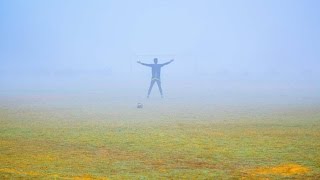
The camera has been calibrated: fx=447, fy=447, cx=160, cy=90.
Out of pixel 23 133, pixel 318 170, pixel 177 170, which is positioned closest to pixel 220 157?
pixel 177 170

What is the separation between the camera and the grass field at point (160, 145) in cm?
968

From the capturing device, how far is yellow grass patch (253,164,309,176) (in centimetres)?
947

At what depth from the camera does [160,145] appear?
12.4 m

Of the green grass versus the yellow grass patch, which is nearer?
the yellow grass patch

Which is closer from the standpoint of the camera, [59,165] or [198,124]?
[59,165]

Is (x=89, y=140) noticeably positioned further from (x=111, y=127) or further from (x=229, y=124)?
(x=229, y=124)

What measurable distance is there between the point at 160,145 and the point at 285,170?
3862 millimetres

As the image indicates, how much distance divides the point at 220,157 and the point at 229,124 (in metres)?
5.61

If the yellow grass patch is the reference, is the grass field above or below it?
above

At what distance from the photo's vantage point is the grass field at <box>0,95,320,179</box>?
968cm

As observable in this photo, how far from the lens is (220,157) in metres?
10.9

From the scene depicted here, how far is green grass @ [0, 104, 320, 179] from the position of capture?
9688 millimetres

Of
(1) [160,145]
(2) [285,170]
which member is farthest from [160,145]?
(2) [285,170]

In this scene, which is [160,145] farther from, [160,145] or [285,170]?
[285,170]
